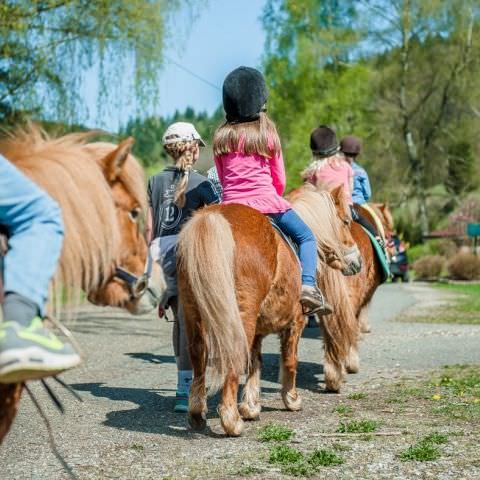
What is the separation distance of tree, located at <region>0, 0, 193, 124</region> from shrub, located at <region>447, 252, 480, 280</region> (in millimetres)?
19676

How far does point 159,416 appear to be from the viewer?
22.8 feet

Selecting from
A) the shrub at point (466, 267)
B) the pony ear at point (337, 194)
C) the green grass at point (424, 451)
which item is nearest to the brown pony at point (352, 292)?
the pony ear at point (337, 194)

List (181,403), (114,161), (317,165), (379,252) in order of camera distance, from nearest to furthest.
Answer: (114,161) < (181,403) < (317,165) < (379,252)

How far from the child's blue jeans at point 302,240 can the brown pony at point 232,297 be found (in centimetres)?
9

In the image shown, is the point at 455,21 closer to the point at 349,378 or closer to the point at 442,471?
the point at 349,378

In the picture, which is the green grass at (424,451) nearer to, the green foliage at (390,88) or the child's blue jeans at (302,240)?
the child's blue jeans at (302,240)

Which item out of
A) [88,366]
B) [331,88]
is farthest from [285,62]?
[88,366]

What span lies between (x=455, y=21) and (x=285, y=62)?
9.25 metres

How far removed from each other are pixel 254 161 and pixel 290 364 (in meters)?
1.63

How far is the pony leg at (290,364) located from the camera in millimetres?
7117

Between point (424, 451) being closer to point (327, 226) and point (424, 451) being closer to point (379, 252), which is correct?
point (327, 226)

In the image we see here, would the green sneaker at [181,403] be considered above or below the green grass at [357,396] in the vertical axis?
above

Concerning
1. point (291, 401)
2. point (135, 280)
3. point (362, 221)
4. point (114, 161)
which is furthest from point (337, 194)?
point (114, 161)

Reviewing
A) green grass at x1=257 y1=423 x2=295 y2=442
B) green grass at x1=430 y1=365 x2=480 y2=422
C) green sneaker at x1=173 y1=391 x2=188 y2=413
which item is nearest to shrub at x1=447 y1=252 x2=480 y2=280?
green grass at x1=430 y1=365 x2=480 y2=422
